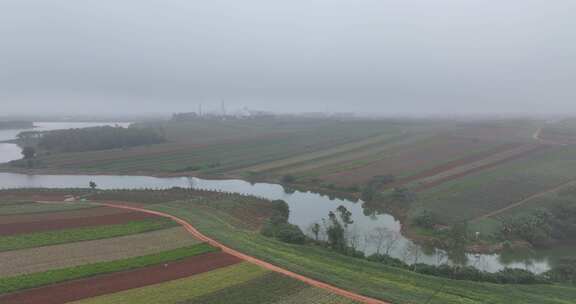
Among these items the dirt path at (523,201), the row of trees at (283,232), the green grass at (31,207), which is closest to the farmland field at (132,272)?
the green grass at (31,207)

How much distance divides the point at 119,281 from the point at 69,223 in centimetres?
1361

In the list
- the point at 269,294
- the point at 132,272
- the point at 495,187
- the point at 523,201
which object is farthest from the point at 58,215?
the point at 495,187

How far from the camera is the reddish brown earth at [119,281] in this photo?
686 inches

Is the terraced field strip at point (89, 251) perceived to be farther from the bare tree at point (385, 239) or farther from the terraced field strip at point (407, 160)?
the terraced field strip at point (407, 160)

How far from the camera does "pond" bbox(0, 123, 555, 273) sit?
27.5 m

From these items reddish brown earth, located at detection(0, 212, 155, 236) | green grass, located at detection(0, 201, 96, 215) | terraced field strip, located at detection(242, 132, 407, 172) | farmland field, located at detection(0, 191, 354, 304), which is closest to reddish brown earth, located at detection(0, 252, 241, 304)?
farmland field, located at detection(0, 191, 354, 304)

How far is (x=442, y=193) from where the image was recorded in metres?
44.0

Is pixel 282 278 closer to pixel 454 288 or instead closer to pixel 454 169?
pixel 454 288

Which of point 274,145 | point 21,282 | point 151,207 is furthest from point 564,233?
point 274,145

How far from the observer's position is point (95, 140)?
8656 centimetres

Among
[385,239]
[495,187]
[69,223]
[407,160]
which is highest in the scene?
[407,160]

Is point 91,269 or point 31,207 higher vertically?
point 31,207

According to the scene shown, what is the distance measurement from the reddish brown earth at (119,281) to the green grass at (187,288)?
574 millimetres

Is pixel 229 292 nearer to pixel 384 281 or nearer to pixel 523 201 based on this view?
pixel 384 281
